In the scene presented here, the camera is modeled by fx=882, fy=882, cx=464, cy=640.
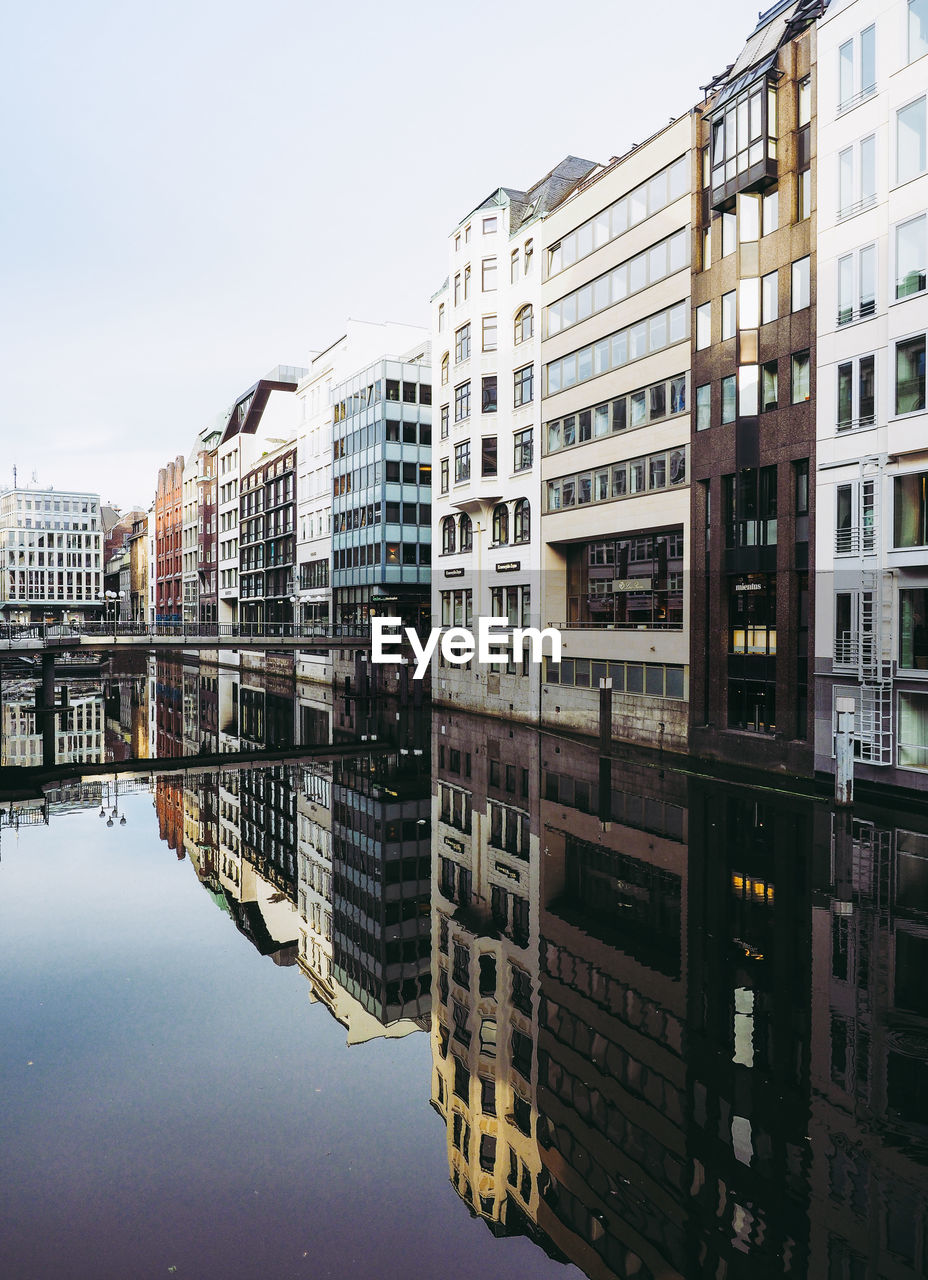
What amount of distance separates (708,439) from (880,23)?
13578 millimetres

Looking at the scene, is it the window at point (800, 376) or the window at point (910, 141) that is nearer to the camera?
the window at point (910, 141)

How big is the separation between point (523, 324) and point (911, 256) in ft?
82.3

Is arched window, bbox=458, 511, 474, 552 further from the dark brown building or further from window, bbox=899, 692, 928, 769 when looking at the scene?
window, bbox=899, 692, 928, 769

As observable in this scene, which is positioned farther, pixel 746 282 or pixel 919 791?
pixel 746 282

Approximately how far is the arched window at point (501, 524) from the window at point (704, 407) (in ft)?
55.3

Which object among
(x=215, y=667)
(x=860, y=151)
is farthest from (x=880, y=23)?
(x=215, y=667)

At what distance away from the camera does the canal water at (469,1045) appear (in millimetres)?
7934

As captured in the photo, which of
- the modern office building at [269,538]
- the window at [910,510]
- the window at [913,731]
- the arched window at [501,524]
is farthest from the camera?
the modern office building at [269,538]

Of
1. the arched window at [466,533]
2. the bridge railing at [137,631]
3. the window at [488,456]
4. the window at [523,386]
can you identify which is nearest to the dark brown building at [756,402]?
the window at [523,386]

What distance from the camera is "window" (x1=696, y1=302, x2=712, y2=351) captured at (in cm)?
3416

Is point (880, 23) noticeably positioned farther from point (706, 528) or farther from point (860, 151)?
point (706, 528)

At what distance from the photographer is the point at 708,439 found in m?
34.2

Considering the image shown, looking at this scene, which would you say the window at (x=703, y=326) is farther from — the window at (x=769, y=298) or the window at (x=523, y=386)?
the window at (x=523, y=386)

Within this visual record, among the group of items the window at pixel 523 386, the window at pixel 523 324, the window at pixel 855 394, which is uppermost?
the window at pixel 523 324
